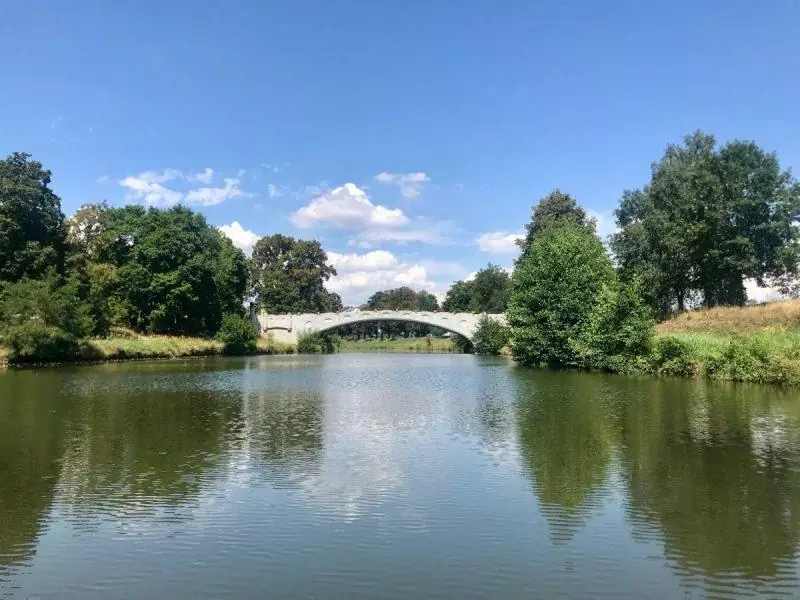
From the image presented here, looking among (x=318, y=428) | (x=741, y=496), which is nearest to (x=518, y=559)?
(x=741, y=496)

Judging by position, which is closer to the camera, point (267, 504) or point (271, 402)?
point (267, 504)

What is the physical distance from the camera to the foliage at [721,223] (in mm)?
46906

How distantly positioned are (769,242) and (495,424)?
127 feet

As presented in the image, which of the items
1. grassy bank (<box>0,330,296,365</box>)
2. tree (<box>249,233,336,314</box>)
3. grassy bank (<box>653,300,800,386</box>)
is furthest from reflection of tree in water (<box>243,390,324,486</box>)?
tree (<box>249,233,336,314</box>)

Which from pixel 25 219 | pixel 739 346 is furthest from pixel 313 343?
pixel 739 346

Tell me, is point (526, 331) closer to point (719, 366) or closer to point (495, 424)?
point (719, 366)

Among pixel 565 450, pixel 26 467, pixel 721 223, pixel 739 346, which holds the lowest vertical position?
pixel 565 450

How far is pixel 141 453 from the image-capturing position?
14336 millimetres

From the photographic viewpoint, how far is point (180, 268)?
6788 cm

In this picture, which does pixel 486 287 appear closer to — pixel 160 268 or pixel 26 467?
pixel 160 268

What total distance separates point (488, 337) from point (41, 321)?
4766 centimetres

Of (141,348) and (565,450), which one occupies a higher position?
(141,348)

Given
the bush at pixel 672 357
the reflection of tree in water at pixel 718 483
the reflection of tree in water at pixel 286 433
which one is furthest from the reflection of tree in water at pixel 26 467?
the bush at pixel 672 357

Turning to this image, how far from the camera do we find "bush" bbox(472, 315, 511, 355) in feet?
248
